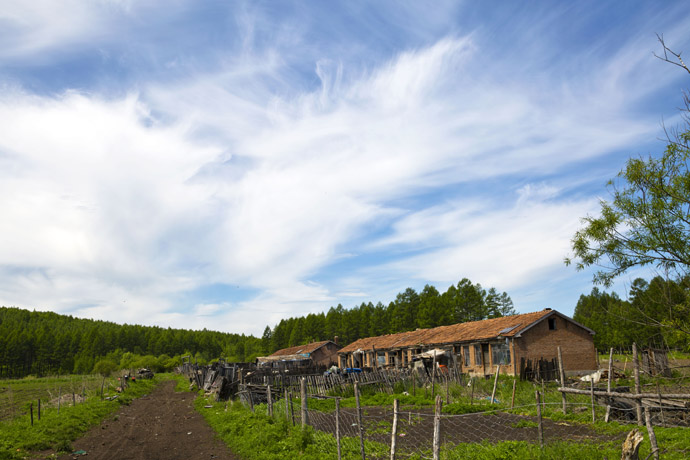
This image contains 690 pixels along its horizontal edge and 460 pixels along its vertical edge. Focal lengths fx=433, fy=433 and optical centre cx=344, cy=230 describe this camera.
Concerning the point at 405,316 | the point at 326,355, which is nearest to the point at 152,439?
the point at 326,355

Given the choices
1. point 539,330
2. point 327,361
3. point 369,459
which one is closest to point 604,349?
point 327,361

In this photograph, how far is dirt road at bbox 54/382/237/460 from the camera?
40.4ft

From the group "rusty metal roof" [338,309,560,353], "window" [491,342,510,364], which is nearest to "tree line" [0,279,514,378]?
"rusty metal roof" [338,309,560,353]

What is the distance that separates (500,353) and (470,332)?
4657 millimetres

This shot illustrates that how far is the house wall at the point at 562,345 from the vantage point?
28.6m

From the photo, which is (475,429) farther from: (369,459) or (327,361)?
(327,361)

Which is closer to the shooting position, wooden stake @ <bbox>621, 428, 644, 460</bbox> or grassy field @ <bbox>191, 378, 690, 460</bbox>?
wooden stake @ <bbox>621, 428, 644, 460</bbox>

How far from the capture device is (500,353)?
2919 centimetres

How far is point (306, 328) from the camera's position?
340ft

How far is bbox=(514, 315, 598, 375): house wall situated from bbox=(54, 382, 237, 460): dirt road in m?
20.1

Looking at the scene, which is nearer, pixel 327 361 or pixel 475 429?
pixel 475 429

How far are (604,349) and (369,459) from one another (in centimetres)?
7318

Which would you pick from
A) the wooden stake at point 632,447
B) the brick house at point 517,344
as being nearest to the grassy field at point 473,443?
the wooden stake at point 632,447

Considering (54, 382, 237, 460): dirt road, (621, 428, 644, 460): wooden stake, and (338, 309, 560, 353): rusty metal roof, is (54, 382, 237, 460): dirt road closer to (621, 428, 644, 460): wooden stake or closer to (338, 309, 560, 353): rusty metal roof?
(621, 428, 644, 460): wooden stake
